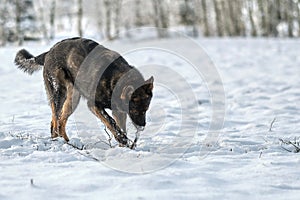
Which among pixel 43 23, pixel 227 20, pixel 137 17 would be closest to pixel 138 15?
pixel 137 17

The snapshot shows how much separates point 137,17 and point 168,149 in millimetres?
37154

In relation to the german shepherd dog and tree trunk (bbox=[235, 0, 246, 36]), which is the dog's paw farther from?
tree trunk (bbox=[235, 0, 246, 36])

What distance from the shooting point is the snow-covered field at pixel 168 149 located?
407cm

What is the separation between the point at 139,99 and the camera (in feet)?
18.9

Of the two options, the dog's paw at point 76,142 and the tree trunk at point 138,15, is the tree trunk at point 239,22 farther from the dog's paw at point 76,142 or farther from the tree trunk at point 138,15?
the dog's paw at point 76,142

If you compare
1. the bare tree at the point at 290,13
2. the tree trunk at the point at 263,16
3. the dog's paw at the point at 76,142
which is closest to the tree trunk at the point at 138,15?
the tree trunk at the point at 263,16

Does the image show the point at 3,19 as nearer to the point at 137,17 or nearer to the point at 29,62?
the point at 137,17

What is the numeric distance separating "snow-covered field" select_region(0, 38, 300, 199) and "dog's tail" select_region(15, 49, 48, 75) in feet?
2.96

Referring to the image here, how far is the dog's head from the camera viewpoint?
18.8 feet

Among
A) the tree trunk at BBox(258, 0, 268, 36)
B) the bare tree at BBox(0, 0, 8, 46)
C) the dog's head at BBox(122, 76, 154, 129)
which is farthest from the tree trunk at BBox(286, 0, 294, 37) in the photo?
the dog's head at BBox(122, 76, 154, 129)

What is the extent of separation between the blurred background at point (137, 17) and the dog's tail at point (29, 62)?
16.6m

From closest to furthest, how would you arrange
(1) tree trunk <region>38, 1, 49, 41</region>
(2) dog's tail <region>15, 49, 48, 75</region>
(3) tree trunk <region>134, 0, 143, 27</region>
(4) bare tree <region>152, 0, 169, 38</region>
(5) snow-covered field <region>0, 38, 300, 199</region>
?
(5) snow-covered field <region>0, 38, 300, 199</region>, (2) dog's tail <region>15, 49, 48, 75</region>, (1) tree trunk <region>38, 1, 49, 41</region>, (4) bare tree <region>152, 0, 169, 38</region>, (3) tree trunk <region>134, 0, 143, 27</region>

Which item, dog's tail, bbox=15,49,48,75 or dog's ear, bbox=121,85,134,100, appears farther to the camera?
dog's tail, bbox=15,49,48,75

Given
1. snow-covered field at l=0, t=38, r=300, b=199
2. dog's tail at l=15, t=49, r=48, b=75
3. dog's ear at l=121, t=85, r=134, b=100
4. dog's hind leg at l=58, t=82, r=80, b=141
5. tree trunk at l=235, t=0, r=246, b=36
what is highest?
dog's tail at l=15, t=49, r=48, b=75
